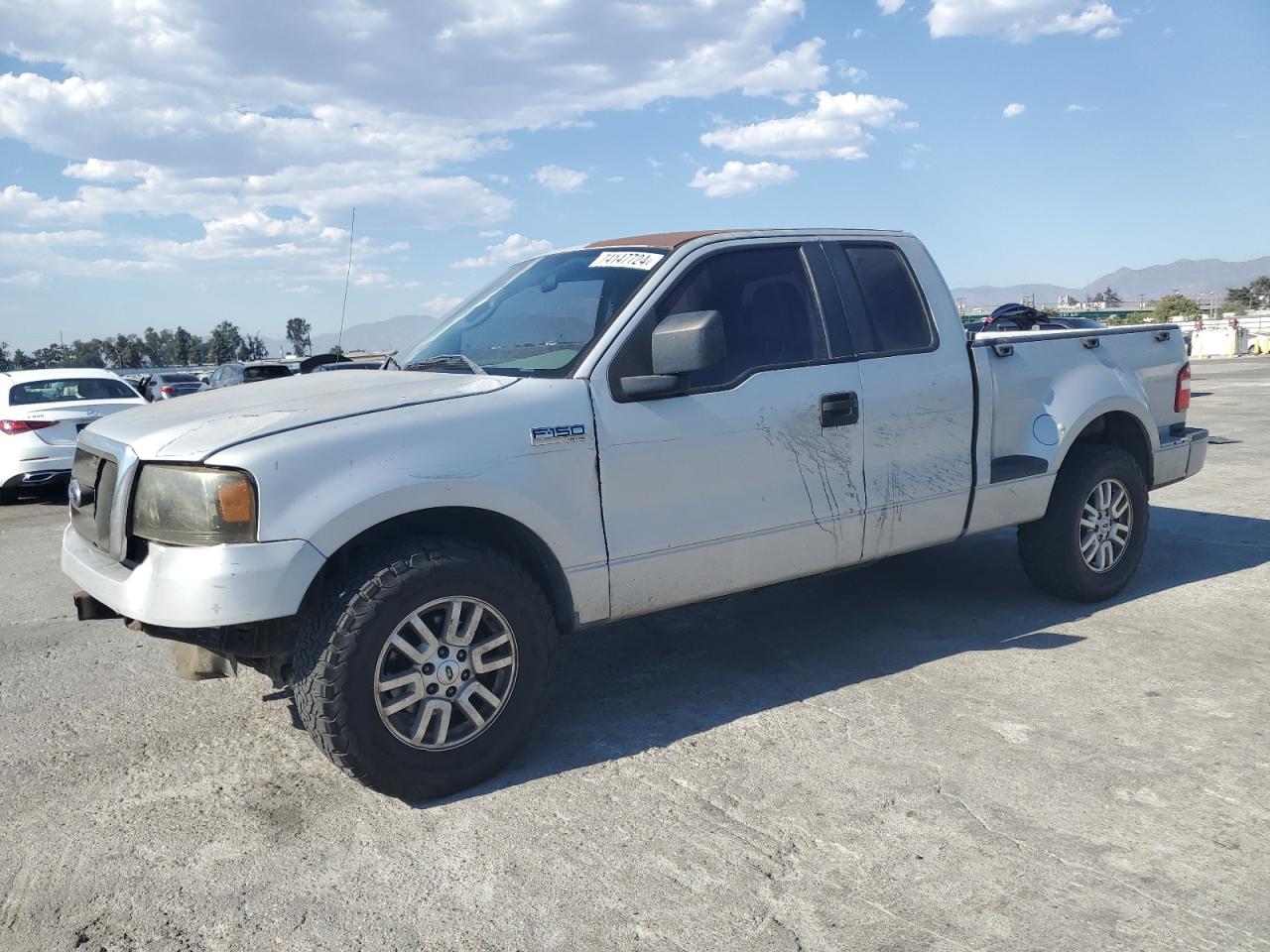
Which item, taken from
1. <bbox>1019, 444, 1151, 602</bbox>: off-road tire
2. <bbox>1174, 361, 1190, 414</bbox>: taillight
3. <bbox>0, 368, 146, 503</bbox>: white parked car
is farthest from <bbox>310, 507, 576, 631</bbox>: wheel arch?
<bbox>0, 368, 146, 503</bbox>: white parked car

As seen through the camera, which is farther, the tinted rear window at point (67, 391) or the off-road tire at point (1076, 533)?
the tinted rear window at point (67, 391)

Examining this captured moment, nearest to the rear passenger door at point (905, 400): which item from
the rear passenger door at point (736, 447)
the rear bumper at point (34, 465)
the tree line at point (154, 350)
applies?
the rear passenger door at point (736, 447)

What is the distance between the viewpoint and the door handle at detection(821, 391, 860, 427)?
4.41 metres

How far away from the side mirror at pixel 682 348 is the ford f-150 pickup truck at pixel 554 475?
11mm

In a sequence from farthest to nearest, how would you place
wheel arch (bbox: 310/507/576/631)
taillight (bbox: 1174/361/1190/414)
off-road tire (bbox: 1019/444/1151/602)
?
taillight (bbox: 1174/361/1190/414) < off-road tire (bbox: 1019/444/1151/602) < wheel arch (bbox: 310/507/576/631)

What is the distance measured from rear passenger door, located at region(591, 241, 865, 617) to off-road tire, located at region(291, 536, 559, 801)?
488mm

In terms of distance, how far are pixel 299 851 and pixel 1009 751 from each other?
8.06 feet

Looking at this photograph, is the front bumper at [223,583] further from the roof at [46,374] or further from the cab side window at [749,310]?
the roof at [46,374]

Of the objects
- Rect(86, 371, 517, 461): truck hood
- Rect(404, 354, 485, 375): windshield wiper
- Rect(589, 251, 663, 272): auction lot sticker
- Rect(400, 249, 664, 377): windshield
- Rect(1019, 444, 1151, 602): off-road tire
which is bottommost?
Rect(1019, 444, 1151, 602): off-road tire

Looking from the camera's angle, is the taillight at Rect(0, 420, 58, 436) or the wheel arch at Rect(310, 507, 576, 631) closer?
the wheel arch at Rect(310, 507, 576, 631)

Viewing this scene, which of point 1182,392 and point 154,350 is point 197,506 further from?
point 154,350

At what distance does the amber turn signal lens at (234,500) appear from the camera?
320 centimetres

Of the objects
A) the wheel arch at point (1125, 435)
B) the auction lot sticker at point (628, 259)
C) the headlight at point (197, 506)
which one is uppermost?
the auction lot sticker at point (628, 259)

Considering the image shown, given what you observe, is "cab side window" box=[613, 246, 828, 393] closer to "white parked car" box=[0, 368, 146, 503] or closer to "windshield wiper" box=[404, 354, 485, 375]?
"windshield wiper" box=[404, 354, 485, 375]
